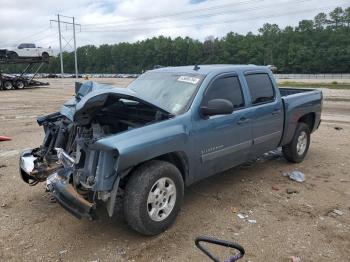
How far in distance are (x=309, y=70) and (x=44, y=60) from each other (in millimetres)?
78434

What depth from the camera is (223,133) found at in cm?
508

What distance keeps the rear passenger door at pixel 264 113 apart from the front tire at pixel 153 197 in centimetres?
182

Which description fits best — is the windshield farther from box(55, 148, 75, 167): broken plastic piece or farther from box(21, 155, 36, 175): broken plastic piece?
box(21, 155, 36, 175): broken plastic piece

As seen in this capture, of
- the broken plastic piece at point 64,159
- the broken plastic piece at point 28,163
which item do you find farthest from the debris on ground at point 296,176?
the broken plastic piece at point 28,163

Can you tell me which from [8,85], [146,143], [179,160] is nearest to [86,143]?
[146,143]

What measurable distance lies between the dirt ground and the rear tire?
25cm

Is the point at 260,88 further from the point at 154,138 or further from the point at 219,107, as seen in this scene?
the point at 154,138

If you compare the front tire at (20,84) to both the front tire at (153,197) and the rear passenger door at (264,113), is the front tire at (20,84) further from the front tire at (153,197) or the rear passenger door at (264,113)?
the front tire at (153,197)

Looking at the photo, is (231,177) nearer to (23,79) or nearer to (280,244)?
(280,244)

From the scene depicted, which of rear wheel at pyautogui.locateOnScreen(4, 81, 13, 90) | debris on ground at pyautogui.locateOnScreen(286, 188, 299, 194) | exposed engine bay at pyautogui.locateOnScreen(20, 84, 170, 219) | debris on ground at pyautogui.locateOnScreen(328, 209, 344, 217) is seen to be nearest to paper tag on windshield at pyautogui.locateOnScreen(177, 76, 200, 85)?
exposed engine bay at pyautogui.locateOnScreen(20, 84, 170, 219)

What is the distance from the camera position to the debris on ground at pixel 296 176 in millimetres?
6211

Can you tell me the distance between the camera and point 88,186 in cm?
409

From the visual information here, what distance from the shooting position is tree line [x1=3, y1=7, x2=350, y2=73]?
9706 centimetres

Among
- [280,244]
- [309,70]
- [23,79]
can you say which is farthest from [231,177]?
[309,70]
